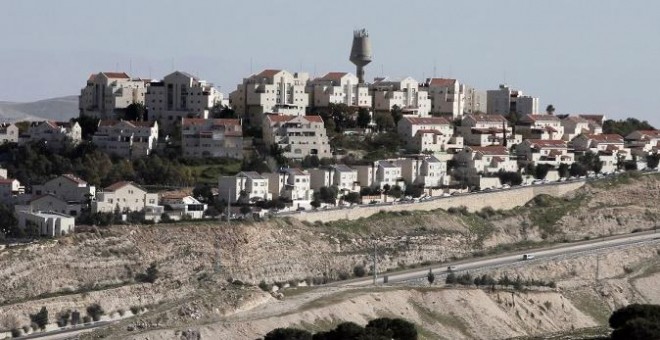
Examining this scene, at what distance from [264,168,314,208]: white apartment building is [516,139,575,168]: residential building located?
14.6 metres

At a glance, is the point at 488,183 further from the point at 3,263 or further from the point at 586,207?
the point at 3,263

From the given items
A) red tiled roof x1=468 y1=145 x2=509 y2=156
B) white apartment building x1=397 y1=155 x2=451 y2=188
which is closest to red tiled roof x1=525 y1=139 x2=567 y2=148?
red tiled roof x1=468 y1=145 x2=509 y2=156

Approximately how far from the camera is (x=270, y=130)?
3019 inches

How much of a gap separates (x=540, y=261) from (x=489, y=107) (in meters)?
26.9

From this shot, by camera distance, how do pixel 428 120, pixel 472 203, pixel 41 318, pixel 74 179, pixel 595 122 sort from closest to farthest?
1. pixel 41 318
2. pixel 74 179
3. pixel 472 203
4. pixel 428 120
5. pixel 595 122

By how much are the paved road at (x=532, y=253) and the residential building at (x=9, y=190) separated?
1173cm

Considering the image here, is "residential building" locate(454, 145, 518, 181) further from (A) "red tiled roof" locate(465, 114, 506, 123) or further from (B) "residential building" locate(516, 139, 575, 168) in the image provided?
(A) "red tiled roof" locate(465, 114, 506, 123)

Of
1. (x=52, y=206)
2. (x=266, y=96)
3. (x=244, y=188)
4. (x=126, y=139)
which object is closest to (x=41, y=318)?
(x=52, y=206)

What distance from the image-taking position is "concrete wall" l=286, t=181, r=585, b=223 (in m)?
69.1

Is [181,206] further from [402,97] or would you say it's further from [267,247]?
[402,97]

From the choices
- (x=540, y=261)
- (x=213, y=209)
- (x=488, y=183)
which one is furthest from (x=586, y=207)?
(x=213, y=209)

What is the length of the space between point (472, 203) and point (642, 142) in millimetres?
17393

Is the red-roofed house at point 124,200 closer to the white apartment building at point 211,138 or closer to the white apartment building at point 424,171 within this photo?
the white apartment building at point 211,138

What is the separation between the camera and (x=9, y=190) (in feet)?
219
